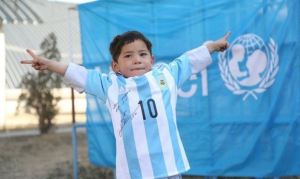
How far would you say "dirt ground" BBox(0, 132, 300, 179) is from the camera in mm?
6766

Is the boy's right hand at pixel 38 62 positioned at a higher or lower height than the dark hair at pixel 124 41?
lower

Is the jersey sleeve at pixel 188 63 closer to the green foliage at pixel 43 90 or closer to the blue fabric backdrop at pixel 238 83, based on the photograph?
the blue fabric backdrop at pixel 238 83

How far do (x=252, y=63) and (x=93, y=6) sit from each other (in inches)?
80.6

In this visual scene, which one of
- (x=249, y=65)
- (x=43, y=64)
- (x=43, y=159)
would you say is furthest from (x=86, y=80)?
(x=43, y=159)

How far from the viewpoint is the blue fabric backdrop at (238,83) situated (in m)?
3.83

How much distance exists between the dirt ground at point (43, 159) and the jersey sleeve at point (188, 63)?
2966 millimetres

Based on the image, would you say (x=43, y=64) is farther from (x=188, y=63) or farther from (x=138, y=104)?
(x=188, y=63)

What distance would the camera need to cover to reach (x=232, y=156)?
4.17 metres

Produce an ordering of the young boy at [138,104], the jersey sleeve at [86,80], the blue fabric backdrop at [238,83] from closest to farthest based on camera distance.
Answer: the young boy at [138,104]
the jersey sleeve at [86,80]
the blue fabric backdrop at [238,83]

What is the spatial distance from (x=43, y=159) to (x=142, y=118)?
6.48 meters

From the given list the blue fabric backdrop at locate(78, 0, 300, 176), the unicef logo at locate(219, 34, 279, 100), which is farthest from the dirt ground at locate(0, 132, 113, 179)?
the unicef logo at locate(219, 34, 279, 100)

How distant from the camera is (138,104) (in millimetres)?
2340

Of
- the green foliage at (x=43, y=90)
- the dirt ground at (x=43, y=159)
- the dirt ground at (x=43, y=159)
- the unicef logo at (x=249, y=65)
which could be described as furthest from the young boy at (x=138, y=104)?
the green foliage at (x=43, y=90)

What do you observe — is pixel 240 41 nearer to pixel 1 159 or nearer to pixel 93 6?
pixel 93 6
